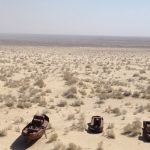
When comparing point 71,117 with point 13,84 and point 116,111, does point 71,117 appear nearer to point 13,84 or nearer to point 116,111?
point 116,111

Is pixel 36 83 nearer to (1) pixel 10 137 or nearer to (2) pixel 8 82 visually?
(2) pixel 8 82

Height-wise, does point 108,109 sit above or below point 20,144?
below

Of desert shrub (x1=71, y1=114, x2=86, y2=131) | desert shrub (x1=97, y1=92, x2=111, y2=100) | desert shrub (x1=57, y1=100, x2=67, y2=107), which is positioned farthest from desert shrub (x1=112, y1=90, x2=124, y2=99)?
desert shrub (x1=71, y1=114, x2=86, y2=131)

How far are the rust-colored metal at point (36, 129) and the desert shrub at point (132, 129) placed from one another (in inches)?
125

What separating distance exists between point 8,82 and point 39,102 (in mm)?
6525

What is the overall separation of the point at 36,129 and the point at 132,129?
392cm

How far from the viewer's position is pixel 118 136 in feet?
44.8

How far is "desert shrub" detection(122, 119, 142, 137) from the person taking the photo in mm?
13884

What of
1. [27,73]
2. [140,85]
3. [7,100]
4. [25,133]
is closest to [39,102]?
[7,100]

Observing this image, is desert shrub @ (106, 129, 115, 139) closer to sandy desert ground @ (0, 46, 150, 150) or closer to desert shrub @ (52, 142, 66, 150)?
sandy desert ground @ (0, 46, 150, 150)

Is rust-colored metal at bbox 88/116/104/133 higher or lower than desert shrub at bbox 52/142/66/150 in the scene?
higher

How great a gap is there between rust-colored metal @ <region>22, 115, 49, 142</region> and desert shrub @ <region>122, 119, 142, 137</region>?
3.17 meters

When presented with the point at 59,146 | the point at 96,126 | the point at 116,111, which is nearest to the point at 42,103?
the point at 116,111

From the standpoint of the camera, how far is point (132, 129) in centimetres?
1423
